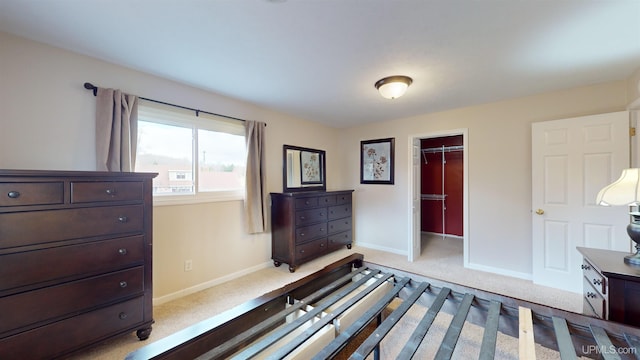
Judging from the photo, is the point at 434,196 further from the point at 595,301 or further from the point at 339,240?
the point at 595,301

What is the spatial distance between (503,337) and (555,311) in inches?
35.5

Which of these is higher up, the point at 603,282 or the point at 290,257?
the point at 603,282

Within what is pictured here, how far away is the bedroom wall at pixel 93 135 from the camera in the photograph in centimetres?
180

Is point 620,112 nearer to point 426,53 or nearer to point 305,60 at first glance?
point 426,53

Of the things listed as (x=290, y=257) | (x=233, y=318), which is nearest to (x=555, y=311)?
(x=233, y=318)

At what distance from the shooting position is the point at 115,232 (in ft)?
5.87

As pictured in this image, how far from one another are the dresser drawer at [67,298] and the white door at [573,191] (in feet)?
13.7

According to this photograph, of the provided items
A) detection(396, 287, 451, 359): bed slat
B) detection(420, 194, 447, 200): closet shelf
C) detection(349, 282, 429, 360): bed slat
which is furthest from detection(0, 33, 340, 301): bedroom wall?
detection(420, 194, 447, 200): closet shelf

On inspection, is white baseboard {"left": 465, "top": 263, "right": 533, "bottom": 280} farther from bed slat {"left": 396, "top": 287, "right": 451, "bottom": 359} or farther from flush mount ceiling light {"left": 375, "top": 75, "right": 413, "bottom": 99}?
flush mount ceiling light {"left": 375, "top": 75, "right": 413, "bottom": 99}

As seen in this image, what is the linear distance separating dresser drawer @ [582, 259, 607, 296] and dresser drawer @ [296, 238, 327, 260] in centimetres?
273

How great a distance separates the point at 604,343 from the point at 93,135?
3565mm

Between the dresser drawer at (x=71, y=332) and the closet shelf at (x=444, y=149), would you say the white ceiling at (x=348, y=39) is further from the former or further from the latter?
the closet shelf at (x=444, y=149)

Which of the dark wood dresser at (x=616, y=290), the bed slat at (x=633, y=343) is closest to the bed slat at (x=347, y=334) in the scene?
the bed slat at (x=633, y=343)

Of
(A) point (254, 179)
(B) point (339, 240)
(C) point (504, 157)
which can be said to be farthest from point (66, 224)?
(C) point (504, 157)
